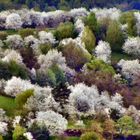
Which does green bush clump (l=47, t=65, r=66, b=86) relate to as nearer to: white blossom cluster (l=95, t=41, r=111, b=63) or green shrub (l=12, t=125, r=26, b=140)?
white blossom cluster (l=95, t=41, r=111, b=63)

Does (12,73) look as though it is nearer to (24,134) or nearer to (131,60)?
(24,134)

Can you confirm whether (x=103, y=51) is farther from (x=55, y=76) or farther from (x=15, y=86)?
(x=15, y=86)

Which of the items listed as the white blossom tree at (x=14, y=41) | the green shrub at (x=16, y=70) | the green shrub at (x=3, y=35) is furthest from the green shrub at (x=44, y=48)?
the green shrub at (x=16, y=70)

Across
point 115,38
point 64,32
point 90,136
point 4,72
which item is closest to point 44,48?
point 64,32

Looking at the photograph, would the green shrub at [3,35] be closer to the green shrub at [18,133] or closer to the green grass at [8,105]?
the green grass at [8,105]

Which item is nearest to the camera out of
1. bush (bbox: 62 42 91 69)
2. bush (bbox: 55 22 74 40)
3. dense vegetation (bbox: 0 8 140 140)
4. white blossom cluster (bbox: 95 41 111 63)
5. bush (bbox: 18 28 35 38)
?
dense vegetation (bbox: 0 8 140 140)

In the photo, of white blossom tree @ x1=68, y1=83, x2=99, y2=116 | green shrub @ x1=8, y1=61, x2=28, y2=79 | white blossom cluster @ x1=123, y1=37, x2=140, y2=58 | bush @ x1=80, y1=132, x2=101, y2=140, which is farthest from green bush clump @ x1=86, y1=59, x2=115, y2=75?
bush @ x1=80, y1=132, x2=101, y2=140
